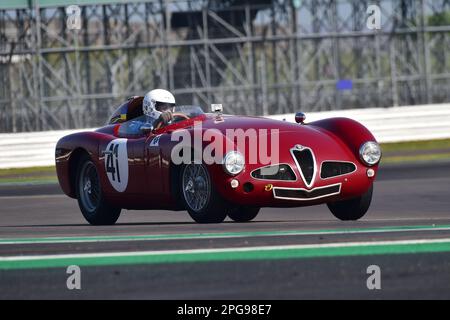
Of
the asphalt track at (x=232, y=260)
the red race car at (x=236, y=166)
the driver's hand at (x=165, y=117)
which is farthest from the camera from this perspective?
the driver's hand at (x=165, y=117)

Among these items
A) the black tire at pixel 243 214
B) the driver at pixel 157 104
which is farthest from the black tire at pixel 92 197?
the black tire at pixel 243 214

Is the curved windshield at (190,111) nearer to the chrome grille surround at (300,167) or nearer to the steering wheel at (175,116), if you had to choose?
the steering wheel at (175,116)

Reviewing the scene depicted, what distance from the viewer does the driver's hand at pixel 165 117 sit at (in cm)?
1032

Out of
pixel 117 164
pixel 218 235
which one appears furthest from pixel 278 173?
pixel 117 164

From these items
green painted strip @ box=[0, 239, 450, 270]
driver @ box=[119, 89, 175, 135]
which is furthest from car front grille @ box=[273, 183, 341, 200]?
green painted strip @ box=[0, 239, 450, 270]

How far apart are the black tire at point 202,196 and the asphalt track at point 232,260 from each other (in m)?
0.16

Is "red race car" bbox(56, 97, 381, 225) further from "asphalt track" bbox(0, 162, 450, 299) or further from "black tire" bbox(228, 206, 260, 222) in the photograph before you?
"asphalt track" bbox(0, 162, 450, 299)

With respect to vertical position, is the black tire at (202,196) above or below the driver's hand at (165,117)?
below

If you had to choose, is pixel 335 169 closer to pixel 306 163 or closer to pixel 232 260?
pixel 306 163

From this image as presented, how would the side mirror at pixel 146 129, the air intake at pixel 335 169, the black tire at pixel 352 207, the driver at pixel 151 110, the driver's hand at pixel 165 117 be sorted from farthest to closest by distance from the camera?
the driver at pixel 151 110, the driver's hand at pixel 165 117, the side mirror at pixel 146 129, the black tire at pixel 352 207, the air intake at pixel 335 169

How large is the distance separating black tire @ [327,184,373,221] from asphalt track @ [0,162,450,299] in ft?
2.25
